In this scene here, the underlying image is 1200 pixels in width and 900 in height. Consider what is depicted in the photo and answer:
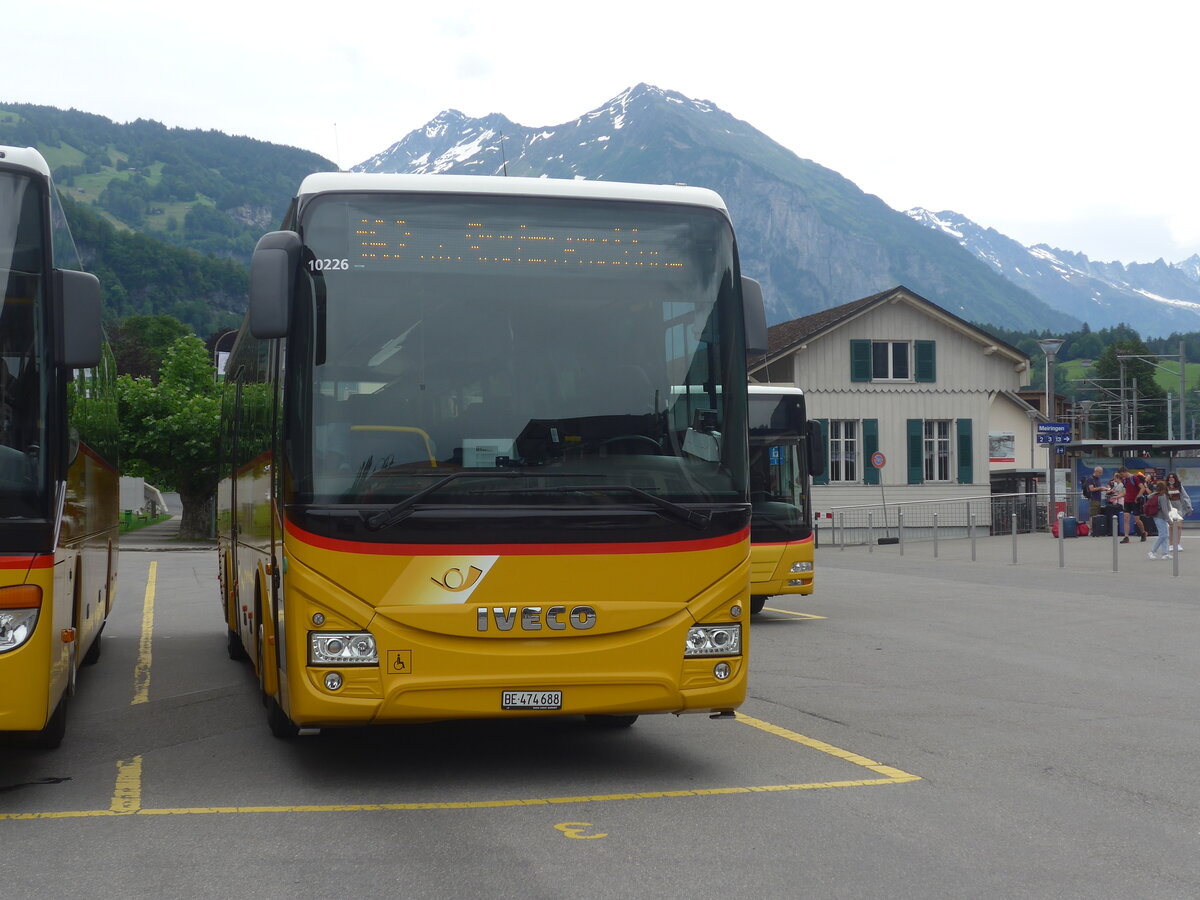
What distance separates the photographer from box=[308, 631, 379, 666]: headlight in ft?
22.0

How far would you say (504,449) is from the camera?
6.93 meters

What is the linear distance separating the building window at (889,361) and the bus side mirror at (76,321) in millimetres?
41683

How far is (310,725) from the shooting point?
681cm

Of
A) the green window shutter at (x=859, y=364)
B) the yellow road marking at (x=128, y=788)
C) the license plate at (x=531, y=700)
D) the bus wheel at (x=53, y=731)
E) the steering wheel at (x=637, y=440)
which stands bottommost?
the yellow road marking at (x=128, y=788)

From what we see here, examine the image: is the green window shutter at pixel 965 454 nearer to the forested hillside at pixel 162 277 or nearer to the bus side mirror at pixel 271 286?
the bus side mirror at pixel 271 286

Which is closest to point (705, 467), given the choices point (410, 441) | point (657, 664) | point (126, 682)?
point (657, 664)

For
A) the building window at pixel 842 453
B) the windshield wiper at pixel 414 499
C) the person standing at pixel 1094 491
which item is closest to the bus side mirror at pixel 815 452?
the windshield wiper at pixel 414 499

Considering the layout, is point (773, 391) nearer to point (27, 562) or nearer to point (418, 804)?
point (418, 804)

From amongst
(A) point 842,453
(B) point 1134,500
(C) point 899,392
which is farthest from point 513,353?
(C) point 899,392

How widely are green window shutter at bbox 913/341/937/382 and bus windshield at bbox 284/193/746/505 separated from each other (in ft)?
134

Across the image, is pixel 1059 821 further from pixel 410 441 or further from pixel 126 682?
pixel 126 682

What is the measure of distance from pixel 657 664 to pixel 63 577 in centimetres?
301

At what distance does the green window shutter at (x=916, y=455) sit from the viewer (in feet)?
151

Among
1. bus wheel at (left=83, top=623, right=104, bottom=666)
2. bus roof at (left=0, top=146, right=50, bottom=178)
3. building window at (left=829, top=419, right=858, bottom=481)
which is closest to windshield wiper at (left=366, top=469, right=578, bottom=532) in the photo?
bus roof at (left=0, top=146, right=50, bottom=178)
